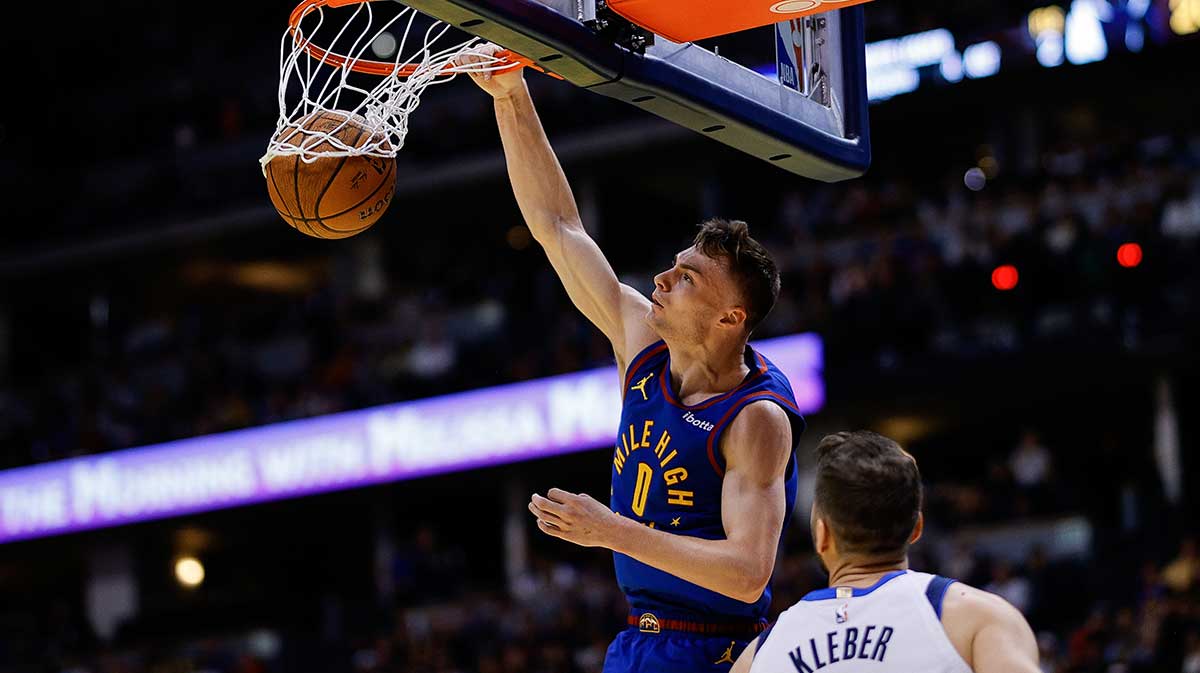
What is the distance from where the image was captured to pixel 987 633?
10.3 ft

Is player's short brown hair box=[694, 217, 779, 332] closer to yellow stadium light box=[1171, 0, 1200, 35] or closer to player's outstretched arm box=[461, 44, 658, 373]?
player's outstretched arm box=[461, 44, 658, 373]

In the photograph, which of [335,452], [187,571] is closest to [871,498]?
[335,452]

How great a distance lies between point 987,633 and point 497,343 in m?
17.2

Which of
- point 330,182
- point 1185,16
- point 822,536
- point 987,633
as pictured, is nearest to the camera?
point 987,633

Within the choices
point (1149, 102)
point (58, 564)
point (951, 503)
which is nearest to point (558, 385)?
point (951, 503)

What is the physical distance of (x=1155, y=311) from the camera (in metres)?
15.8

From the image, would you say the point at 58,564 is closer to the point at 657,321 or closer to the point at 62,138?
the point at 62,138

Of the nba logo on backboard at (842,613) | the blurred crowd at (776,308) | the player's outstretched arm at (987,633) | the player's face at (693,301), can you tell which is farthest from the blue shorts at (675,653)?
the blurred crowd at (776,308)

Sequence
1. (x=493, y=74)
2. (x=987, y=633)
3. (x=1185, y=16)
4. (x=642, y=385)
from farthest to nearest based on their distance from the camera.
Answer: (x=1185, y=16) < (x=493, y=74) < (x=642, y=385) < (x=987, y=633)

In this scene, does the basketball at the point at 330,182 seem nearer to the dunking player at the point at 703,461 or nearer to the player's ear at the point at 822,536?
the dunking player at the point at 703,461

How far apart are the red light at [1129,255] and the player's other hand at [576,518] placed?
12.8 meters

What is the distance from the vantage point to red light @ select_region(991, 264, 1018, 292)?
1617 cm

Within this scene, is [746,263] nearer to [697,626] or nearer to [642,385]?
[642,385]

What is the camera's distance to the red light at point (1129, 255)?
1562 centimetres
